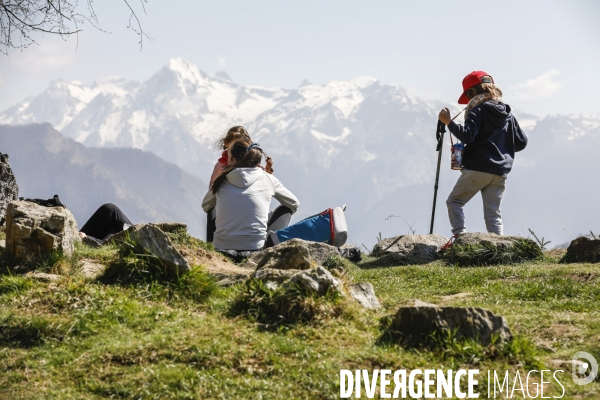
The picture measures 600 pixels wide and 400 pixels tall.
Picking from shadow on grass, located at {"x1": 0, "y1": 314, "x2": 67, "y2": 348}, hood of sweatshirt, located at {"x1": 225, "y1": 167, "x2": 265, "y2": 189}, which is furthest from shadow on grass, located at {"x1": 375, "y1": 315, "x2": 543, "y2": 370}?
hood of sweatshirt, located at {"x1": 225, "y1": 167, "x2": 265, "y2": 189}

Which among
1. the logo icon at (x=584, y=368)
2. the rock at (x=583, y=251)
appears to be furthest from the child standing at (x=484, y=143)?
the logo icon at (x=584, y=368)

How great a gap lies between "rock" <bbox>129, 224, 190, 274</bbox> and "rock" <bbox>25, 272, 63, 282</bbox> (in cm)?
100

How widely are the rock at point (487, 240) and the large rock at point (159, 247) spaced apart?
6.29m

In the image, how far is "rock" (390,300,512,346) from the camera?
6.52 meters

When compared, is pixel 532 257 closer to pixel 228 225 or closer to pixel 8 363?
pixel 228 225

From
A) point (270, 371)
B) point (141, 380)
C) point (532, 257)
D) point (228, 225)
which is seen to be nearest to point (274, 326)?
point (270, 371)

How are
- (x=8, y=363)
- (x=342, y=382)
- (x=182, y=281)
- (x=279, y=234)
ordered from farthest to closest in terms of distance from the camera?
1. (x=279, y=234)
2. (x=182, y=281)
3. (x=8, y=363)
4. (x=342, y=382)

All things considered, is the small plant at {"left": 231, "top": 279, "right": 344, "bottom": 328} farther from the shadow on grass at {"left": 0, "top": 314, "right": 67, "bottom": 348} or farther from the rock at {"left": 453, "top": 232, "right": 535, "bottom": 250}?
the rock at {"left": 453, "top": 232, "right": 535, "bottom": 250}

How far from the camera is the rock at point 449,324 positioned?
6.52 m

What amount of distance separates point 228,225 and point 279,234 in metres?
1.26

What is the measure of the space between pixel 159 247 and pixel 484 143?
7.32 m

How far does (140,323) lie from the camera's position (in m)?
7.31

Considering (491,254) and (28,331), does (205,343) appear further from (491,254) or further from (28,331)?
(491,254)

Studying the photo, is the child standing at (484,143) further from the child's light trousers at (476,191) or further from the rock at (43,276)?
the rock at (43,276)
